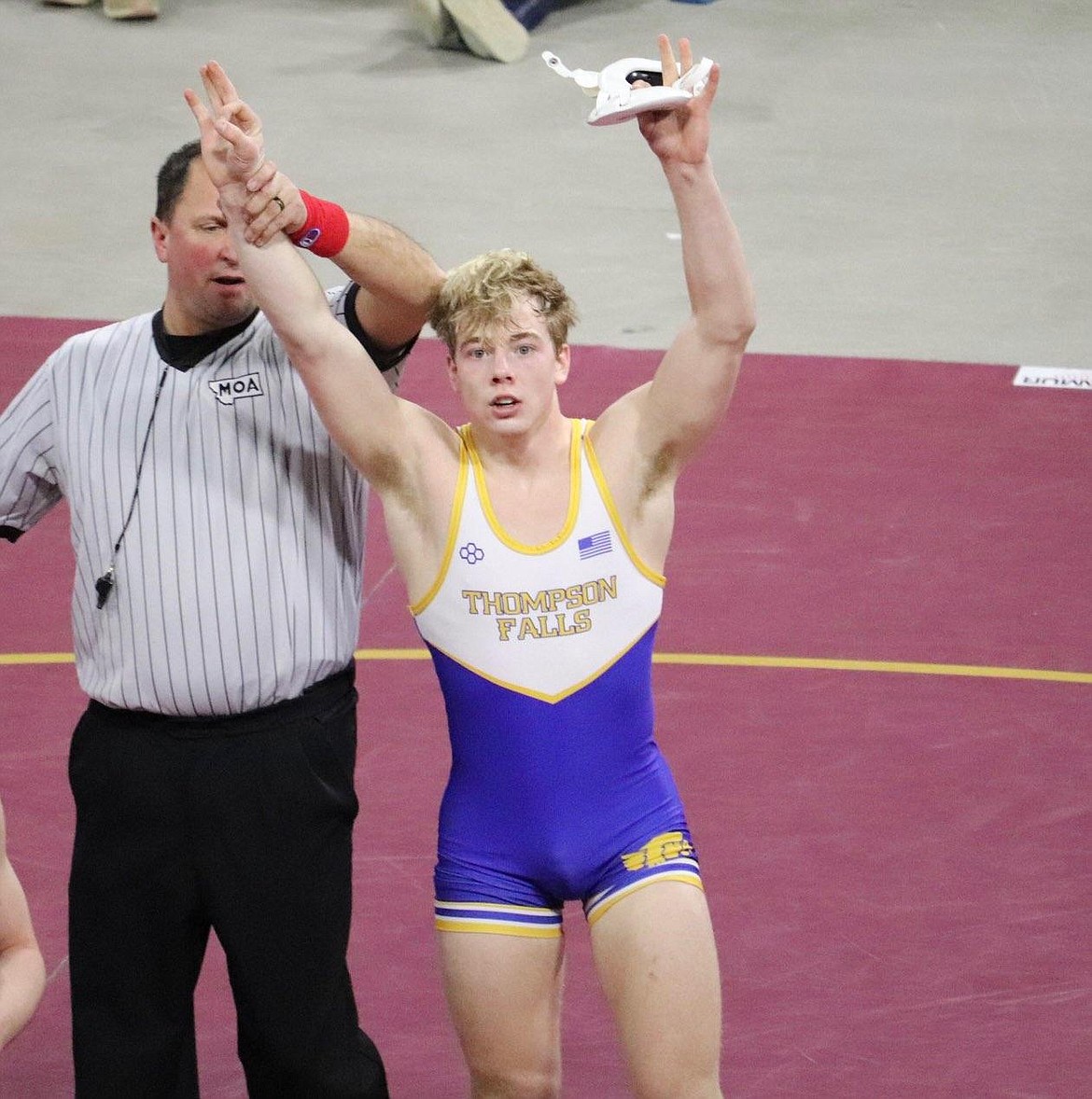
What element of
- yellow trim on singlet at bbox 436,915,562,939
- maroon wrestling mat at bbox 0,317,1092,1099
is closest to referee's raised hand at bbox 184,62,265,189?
yellow trim on singlet at bbox 436,915,562,939

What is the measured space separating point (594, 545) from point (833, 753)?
9.32 feet

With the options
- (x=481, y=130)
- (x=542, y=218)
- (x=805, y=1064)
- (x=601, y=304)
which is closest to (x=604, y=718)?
(x=805, y=1064)

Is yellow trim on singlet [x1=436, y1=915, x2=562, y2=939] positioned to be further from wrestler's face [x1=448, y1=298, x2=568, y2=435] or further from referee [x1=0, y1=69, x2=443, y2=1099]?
wrestler's face [x1=448, y1=298, x2=568, y2=435]

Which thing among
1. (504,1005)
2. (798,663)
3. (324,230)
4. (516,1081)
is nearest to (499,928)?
(504,1005)

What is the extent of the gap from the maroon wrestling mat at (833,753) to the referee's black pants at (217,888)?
110 centimetres

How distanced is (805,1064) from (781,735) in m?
1.71

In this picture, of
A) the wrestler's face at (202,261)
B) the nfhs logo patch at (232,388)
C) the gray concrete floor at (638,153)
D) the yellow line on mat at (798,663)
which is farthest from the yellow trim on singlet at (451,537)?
the gray concrete floor at (638,153)

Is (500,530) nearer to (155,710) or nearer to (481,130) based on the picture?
(155,710)

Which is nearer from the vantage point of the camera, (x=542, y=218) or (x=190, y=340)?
(x=190, y=340)

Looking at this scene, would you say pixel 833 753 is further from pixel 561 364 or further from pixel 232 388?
pixel 232 388

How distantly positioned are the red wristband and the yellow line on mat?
344cm

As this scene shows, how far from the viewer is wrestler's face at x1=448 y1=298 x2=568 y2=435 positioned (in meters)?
4.22

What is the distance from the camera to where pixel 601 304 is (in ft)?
35.1

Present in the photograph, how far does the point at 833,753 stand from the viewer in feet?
22.6
